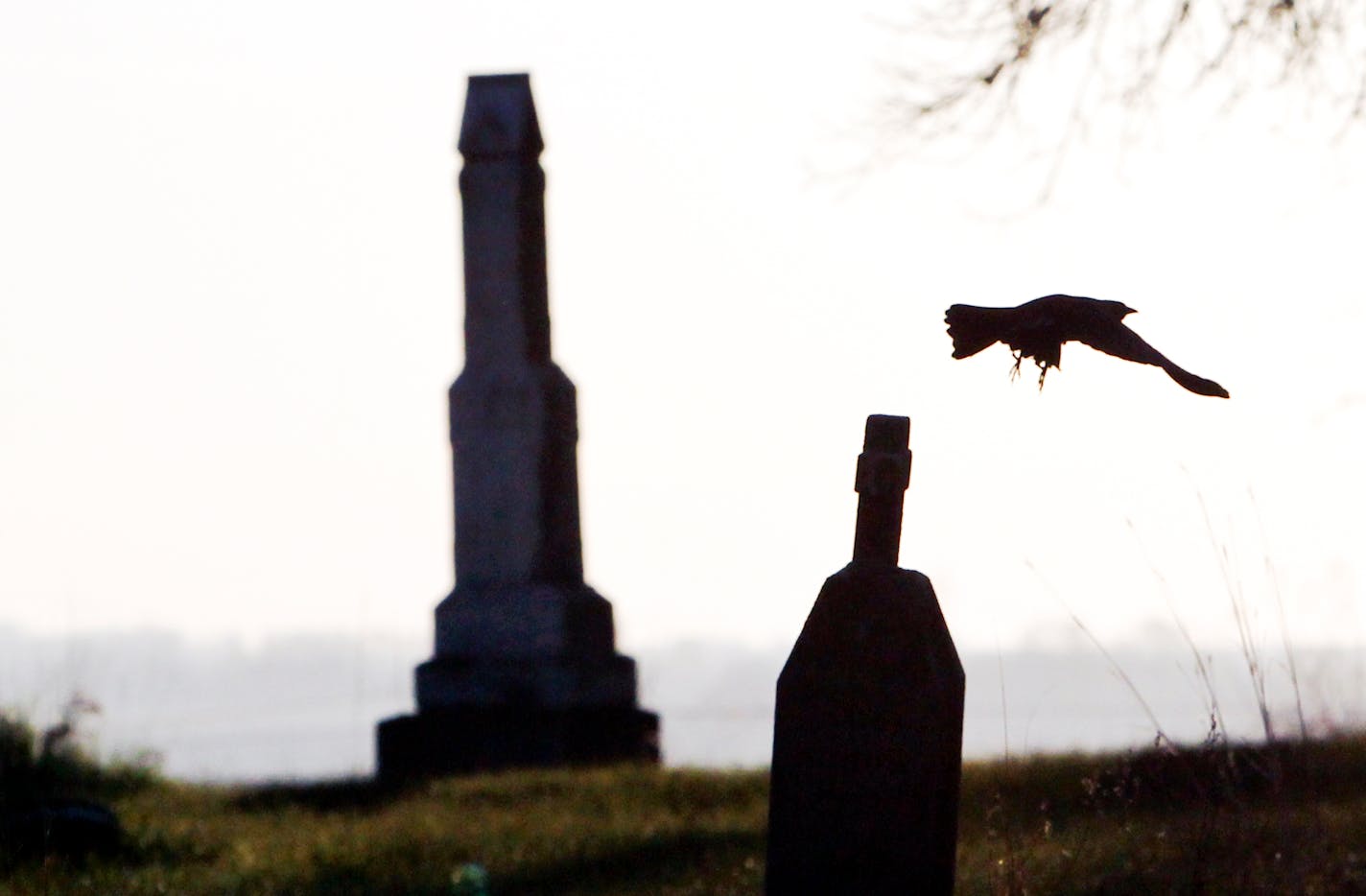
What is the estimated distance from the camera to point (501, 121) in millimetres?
12023

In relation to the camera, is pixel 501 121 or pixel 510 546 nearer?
pixel 510 546

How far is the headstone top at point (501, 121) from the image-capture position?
39.2ft

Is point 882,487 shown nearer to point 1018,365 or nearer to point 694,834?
point 1018,365

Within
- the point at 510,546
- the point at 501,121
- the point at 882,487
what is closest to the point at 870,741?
the point at 882,487

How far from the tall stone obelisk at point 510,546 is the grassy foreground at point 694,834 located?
1.86 m

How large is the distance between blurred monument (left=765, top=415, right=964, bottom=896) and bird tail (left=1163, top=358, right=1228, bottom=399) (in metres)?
0.63

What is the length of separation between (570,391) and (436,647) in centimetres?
199

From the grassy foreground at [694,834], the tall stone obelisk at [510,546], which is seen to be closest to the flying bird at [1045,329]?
the grassy foreground at [694,834]

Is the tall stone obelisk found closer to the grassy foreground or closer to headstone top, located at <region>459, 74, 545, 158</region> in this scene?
headstone top, located at <region>459, 74, 545, 158</region>

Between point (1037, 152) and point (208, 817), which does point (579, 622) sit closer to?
point (208, 817)

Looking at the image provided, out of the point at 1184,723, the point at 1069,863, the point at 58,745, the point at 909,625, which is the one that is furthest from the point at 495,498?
the point at 909,625

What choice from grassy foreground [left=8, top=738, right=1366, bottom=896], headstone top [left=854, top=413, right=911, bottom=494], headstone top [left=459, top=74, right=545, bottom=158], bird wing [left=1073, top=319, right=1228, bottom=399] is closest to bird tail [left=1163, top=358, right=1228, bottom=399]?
bird wing [left=1073, top=319, right=1228, bottom=399]

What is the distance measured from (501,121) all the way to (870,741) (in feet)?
29.2

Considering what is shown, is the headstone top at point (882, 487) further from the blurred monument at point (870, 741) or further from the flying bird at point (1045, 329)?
the flying bird at point (1045, 329)
